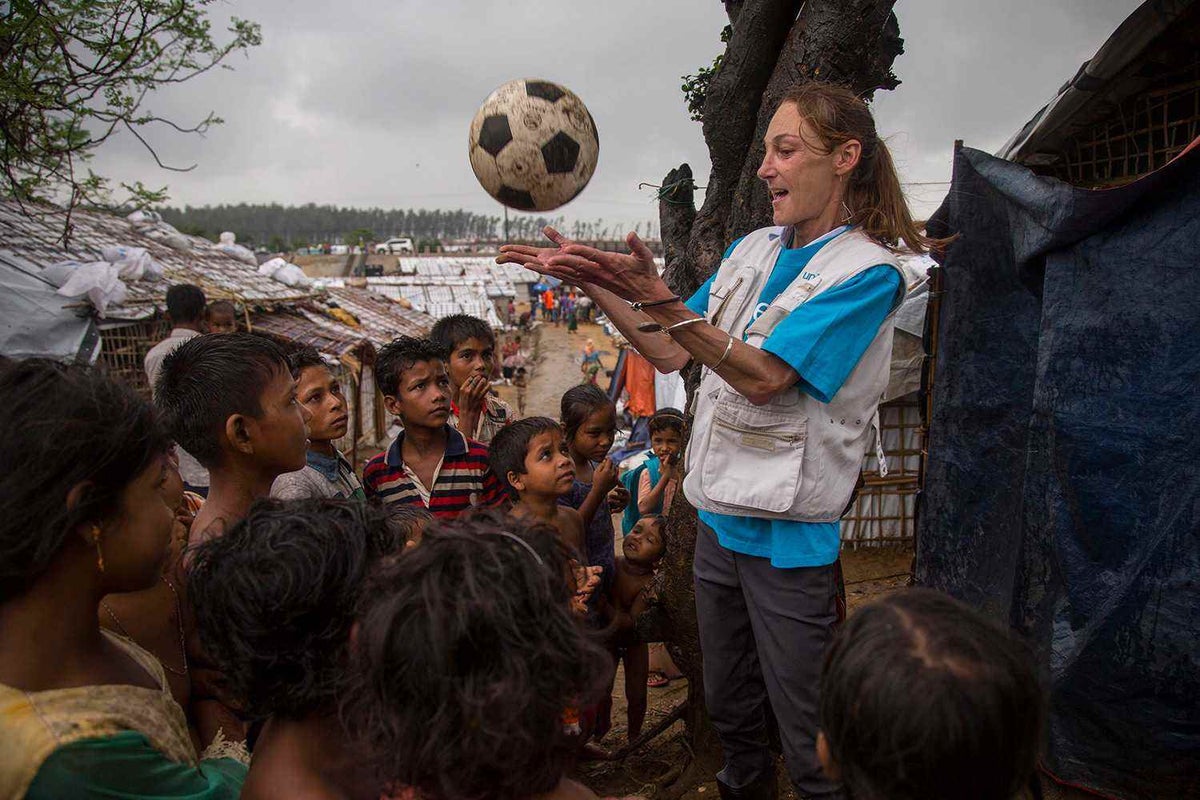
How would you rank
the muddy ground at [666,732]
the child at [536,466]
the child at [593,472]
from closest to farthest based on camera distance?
the child at [536,466] < the muddy ground at [666,732] < the child at [593,472]

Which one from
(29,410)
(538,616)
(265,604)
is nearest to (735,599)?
(538,616)

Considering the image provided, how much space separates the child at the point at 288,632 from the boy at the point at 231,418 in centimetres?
63

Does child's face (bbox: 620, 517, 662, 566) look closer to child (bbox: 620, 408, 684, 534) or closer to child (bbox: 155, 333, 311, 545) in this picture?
child (bbox: 620, 408, 684, 534)

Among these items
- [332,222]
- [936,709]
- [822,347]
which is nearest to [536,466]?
[822,347]

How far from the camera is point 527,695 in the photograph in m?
1.12

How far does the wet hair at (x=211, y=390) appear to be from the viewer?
200 centimetres

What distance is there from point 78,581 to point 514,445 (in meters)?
1.83

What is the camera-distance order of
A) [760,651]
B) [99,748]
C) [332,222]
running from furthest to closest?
[332,222]
[760,651]
[99,748]

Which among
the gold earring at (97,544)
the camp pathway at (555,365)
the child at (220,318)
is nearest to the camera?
the gold earring at (97,544)

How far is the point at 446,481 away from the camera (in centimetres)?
309

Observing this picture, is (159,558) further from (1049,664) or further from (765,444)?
(1049,664)

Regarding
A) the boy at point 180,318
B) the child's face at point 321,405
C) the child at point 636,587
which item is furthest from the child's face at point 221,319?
the child at point 636,587

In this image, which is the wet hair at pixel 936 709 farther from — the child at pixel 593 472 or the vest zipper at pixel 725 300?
the child at pixel 593 472

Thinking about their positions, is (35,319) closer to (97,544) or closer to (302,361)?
(302,361)
